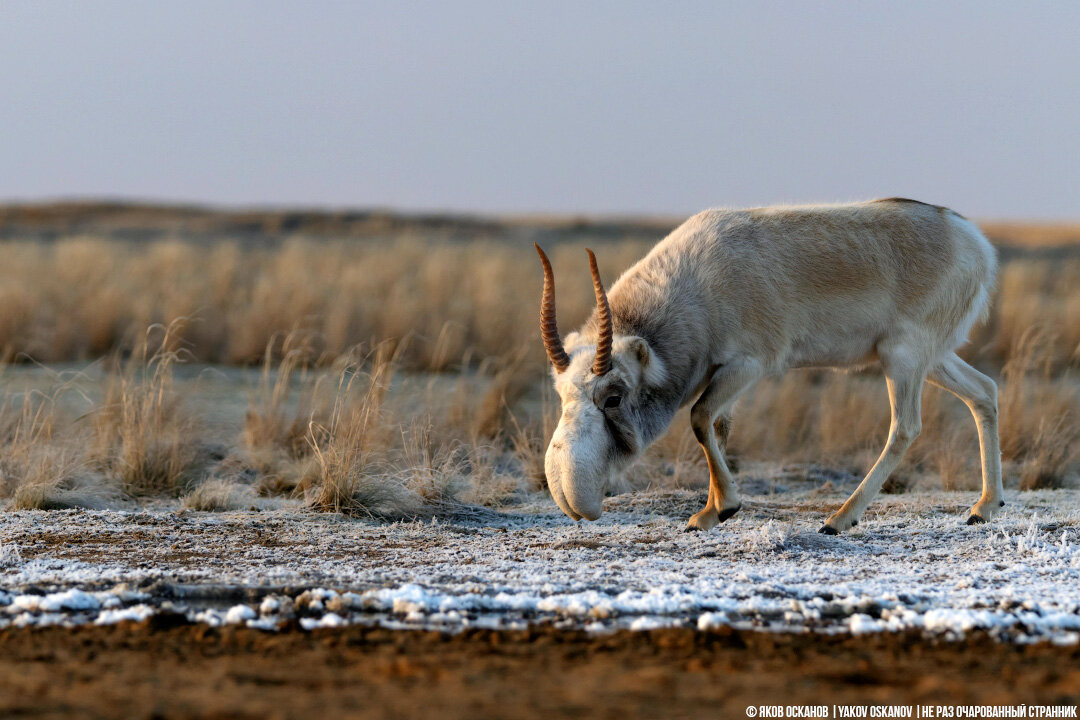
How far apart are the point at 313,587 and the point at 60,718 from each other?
1797 mm

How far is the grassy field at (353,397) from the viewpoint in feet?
24.7

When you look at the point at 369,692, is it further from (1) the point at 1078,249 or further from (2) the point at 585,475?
(1) the point at 1078,249

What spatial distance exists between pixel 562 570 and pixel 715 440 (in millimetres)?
1508

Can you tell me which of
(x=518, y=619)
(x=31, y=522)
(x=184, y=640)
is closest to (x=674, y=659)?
(x=518, y=619)

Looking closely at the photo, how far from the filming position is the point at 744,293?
20.3 feet

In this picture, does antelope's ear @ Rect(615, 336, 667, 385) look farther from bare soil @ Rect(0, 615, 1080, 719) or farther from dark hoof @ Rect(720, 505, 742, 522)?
bare soil @ Rect(0, 615, 1080, 719)

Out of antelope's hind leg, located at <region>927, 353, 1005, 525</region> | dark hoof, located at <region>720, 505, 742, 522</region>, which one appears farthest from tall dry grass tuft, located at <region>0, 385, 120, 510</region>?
antelope's hind leg, located at <region>927, 353, 1005, 525</region>

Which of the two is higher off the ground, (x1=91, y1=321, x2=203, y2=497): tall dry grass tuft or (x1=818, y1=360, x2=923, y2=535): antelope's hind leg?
(x1=818, y1=360, x2=923, y2=535): antelope's hind leg

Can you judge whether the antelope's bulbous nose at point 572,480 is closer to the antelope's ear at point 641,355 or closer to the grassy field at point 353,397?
the antelope's ear at point 641,355

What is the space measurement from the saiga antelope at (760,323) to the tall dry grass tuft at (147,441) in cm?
334

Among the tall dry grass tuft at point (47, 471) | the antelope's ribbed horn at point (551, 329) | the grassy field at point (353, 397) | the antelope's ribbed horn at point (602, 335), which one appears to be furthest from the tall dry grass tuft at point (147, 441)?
the antelope's ribbed horn at point (602, 335)

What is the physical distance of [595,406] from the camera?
564cm

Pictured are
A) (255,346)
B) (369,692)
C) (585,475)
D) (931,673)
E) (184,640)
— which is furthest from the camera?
(255,346)

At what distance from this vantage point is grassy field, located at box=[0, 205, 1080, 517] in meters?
7.52
